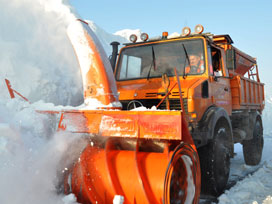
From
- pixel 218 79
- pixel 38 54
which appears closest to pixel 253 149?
pixel 218 79

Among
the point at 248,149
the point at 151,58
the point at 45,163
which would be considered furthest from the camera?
the point at 248,149

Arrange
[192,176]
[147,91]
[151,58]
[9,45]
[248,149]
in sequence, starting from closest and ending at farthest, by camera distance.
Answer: [192,176] < [147,91] < [151,58] < [248,149] < [9,45]

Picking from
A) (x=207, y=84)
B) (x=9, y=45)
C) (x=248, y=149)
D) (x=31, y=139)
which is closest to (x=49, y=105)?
(x=31, y=139)

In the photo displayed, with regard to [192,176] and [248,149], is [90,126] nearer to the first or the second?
[192,176]

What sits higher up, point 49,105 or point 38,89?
point 38,89

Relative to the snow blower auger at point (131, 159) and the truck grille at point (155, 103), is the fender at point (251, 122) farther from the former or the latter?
the snow blower auger at point (131, 159)

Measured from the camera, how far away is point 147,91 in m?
3.87

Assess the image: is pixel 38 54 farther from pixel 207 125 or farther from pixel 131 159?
pixel 131 159

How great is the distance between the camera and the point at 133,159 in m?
2.70

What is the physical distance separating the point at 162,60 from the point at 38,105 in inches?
85.4

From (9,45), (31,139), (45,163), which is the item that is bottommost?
(45,163)

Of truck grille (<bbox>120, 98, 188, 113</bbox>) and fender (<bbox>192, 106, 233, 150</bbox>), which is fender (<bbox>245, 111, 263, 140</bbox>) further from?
truck grille (<bbox>120, 98, 188, 113</bbox>)

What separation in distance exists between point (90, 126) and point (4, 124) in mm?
811

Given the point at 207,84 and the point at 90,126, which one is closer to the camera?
the point at 90,126
